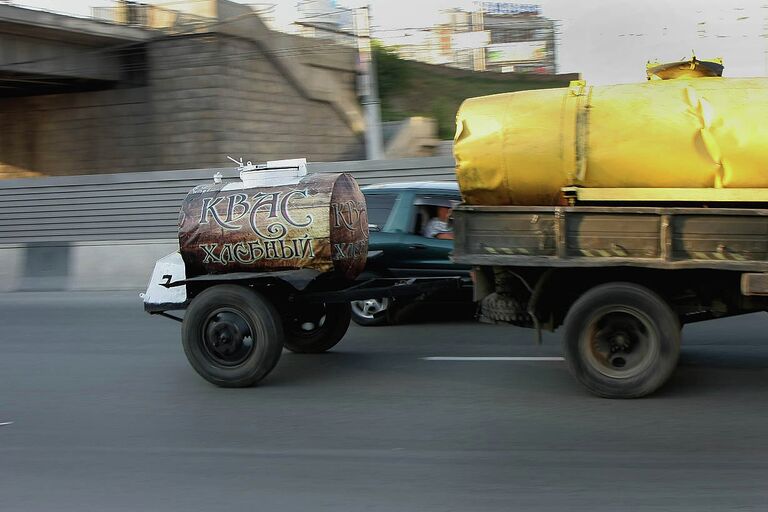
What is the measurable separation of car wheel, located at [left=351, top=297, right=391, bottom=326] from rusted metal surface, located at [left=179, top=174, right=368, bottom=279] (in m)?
2.48

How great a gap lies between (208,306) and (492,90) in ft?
107

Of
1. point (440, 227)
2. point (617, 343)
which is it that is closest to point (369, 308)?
point (440, 227)

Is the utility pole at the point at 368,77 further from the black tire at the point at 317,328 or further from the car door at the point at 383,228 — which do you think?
the black tire at the point at 317,328

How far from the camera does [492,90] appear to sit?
126 ft

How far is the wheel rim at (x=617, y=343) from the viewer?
6.38m

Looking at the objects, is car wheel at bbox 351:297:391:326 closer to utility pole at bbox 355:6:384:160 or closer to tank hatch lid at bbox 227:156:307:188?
tank hatch lid at bbox 227:156:307:188

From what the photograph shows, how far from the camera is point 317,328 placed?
8492 millimetres

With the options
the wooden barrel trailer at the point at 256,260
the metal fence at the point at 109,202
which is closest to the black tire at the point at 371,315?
the wooden barrel trailer at the point at 256,260

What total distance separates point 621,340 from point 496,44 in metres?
37.1

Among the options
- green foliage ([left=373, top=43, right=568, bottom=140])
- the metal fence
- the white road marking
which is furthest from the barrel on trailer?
green foliage ([left=373, top=43, right=568, bottom=140])

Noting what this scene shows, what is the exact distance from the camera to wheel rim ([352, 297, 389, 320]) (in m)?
9.91

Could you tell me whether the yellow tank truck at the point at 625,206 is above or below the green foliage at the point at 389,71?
below

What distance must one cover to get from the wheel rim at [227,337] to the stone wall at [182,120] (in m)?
19.9

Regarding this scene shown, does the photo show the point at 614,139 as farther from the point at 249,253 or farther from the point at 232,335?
the point at 232,335
